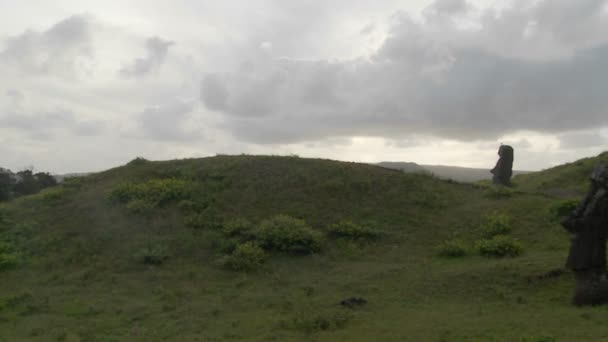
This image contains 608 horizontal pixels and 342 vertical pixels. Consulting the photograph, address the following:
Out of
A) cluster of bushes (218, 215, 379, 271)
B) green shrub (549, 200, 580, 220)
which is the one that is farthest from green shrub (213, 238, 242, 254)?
green shrub (549, 200, 580, 220)

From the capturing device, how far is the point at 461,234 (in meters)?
17.7

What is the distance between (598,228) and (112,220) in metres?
15.1

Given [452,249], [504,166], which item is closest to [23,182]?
[504,166]

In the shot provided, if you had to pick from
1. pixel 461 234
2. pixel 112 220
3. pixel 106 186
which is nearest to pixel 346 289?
pixel 461 234

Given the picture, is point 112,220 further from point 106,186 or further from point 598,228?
point 598,228

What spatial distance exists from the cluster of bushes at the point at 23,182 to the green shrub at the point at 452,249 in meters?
28.4

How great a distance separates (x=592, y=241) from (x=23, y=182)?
38.2 meters

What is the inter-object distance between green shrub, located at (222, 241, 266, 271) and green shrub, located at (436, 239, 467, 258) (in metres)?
5.21

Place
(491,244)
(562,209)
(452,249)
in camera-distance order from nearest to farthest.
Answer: (491,244) < (452,249) < (562,209)

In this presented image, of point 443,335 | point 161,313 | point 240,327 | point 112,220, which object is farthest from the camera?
point 112,220

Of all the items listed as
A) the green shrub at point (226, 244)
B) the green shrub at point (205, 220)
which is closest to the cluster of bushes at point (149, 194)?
the green shrub at point (205, 220)

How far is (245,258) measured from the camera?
635 inches

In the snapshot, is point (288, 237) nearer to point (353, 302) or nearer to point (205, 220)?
point (205, 220)

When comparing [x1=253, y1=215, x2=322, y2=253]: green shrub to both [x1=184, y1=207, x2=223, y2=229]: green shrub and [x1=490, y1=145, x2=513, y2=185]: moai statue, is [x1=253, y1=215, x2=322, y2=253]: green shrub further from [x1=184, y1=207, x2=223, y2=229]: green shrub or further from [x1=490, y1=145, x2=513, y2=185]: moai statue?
[x1=490, y1=145, x2=513, y2=185]: moai statue
